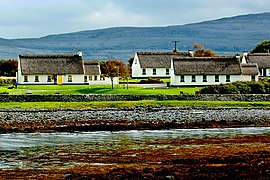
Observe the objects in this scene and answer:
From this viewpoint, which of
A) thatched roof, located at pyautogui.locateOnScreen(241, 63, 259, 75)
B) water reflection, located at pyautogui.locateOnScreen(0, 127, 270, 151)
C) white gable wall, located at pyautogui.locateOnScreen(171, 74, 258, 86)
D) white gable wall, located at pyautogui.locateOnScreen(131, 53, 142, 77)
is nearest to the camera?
water reflection, located at pyautogui.locateOnScreen(0, 127, 270, 151)

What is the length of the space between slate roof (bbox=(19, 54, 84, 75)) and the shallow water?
42.6 metres

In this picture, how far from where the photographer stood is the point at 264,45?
11806cm

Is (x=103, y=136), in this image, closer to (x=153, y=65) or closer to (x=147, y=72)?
(x=153, y=65)

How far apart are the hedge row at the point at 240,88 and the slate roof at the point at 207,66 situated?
14.7 m

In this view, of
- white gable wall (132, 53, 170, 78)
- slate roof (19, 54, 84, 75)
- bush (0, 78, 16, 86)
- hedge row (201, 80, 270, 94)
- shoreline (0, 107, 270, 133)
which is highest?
slate roof (19, 54, 84, 75)

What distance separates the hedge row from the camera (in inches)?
2208

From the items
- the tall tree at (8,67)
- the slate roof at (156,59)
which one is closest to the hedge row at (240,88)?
the slate roof at (156,59)

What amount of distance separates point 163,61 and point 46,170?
69.8 m

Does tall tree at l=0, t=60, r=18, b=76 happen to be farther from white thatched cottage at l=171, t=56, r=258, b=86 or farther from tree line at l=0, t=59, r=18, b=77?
white thatched cottage at l=171, t=56, r=258, b=86

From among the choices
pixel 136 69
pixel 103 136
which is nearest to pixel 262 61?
pixel 136 69

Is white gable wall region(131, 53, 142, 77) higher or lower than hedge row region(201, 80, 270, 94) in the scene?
higher

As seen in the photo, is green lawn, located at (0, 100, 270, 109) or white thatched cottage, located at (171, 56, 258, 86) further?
white thatched cottage, located at (171, 56, 258, 86)

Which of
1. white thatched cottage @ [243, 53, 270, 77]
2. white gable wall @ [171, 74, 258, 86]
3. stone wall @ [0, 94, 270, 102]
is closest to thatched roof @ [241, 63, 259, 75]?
white gable wall @ [171, 74, 258, 86]

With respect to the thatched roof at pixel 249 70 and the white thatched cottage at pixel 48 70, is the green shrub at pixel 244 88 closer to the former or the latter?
the thatched roof at pixel 249 70
